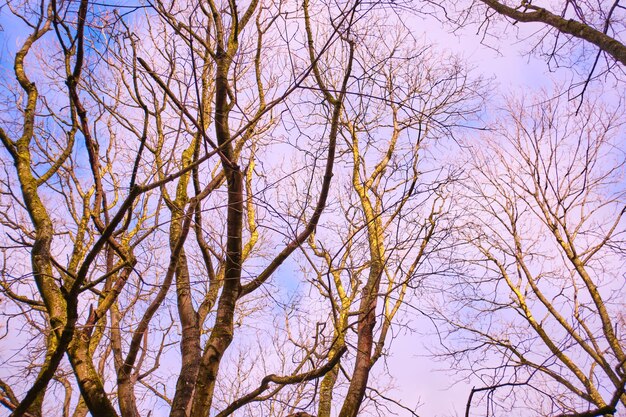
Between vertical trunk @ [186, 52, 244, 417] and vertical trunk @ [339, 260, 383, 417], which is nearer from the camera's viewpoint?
vertical trunk @ [186, 52, 244, 417]

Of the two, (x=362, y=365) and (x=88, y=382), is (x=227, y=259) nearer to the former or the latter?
(x=88, y=382)

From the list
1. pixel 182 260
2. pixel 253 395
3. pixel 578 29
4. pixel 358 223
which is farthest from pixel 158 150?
pixel 578 29

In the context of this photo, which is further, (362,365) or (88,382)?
(362,365)

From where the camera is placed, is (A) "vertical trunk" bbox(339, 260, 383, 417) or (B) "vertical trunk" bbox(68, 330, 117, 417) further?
(A) "vertical trunk" bbox(339, 260, 383, 417)

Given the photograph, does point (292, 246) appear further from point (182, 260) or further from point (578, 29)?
point (578, 29)

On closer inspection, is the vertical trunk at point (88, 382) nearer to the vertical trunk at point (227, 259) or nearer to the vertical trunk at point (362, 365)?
the vertical trunk at point (227, 259)

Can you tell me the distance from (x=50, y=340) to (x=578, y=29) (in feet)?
16.0

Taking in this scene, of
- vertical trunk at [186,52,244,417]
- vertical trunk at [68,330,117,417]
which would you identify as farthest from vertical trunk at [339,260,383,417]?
vertical trunk at [68,330,117,417]

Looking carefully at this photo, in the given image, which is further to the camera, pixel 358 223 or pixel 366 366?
pixel 358 223

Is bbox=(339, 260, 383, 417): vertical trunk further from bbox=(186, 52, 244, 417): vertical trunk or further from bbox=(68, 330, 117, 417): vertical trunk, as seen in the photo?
bbox=(68, 330, 117, 417): vertical trunk

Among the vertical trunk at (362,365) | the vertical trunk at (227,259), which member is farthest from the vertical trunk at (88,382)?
the vertical trunk at (362,365)

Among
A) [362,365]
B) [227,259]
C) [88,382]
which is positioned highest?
[227,259]

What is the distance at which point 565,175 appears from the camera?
8727 millimetres

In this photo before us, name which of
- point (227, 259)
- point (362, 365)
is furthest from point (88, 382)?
point (362, 365)
